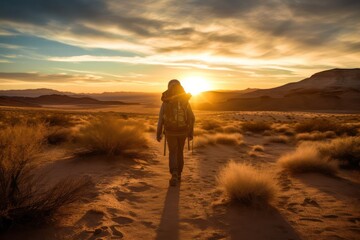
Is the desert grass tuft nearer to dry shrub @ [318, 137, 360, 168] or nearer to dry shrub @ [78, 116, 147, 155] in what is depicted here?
dry shrub @ [78, 116, 147, 155]

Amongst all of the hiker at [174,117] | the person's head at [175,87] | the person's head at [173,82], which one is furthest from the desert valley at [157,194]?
the person's head at [173,82]

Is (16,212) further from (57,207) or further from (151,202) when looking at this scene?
(151,202)

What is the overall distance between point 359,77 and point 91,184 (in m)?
167

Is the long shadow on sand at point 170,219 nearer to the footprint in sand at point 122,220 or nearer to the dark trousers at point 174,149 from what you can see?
the footprint in sand at point 122,220

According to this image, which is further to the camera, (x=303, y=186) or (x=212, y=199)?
(x=303, y=186)

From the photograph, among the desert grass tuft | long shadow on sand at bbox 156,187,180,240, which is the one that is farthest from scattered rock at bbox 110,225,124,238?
the desert grass tuft

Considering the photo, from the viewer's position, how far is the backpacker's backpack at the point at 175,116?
5.52m

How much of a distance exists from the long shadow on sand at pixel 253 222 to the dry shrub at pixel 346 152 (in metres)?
4.24

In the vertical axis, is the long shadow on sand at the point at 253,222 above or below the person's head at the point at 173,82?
below

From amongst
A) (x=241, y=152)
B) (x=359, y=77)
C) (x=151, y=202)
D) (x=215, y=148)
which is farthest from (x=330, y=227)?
(x=359, y=77)

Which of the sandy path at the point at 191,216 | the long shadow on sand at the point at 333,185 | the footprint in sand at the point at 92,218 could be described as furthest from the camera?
the long shadow on sand at the point at 333,185

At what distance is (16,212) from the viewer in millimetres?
2986

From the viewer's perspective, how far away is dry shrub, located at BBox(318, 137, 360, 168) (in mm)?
7152

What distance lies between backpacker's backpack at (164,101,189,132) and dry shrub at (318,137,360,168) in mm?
4327
